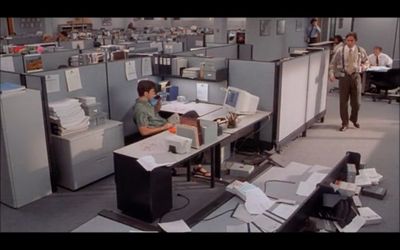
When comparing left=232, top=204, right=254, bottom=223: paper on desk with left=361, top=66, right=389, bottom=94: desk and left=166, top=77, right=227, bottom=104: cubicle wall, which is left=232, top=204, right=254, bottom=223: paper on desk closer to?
left=166, top=77, right=227, bottom=104: cubicle wall

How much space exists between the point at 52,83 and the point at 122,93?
0.94 metres

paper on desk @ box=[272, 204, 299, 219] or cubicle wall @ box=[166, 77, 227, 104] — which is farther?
cubicle wall @ box=[166, 77, 227, 104]

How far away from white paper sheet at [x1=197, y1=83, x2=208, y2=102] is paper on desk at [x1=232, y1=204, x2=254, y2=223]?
1.75 meters

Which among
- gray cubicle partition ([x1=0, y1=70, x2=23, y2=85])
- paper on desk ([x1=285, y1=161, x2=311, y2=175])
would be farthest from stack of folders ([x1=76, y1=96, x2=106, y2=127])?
paper on desk ([x1=285, y1=161, x2=311, y2=175])

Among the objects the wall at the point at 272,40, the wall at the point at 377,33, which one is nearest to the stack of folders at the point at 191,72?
the wall at the point at 272,40

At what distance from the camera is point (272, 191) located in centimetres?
374

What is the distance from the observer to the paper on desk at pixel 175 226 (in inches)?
116

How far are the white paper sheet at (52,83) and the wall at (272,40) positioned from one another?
608 centimetres

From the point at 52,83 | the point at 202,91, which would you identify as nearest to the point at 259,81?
the point at 202,91

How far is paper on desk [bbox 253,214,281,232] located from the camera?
9.72 feet

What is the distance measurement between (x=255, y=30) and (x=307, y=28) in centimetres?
223

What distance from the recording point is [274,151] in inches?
189
